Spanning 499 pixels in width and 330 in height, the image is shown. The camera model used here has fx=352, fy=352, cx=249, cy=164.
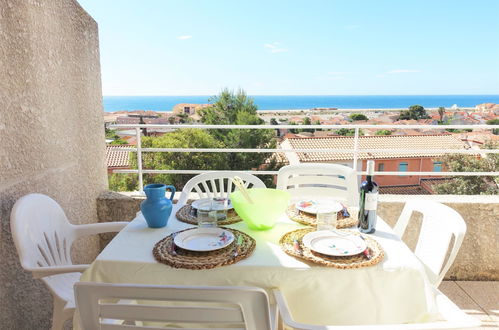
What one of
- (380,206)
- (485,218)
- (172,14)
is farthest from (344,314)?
(172,14)

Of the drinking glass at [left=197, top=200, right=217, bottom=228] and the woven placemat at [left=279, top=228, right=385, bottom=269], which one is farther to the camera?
the drinking glass at [left=197, top=200, right=217, bottom=228]

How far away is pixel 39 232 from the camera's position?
1459 millimetres

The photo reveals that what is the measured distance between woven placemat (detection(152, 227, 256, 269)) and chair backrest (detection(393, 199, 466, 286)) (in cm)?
73

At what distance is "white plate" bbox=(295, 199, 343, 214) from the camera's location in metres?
1.54

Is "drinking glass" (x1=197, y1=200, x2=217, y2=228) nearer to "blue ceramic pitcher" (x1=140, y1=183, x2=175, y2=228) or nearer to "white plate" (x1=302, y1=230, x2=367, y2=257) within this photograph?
"blue ceramic pitcher" (x1=140, y1=183, x2=175, y2=228)

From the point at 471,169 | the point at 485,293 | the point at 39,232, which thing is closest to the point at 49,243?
the point at 39,232

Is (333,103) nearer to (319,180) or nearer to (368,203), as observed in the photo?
(319,180)

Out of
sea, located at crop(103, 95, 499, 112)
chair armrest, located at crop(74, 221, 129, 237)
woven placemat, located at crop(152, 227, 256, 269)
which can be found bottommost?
chair armrest, located at crop(74, 221, 129, 237)

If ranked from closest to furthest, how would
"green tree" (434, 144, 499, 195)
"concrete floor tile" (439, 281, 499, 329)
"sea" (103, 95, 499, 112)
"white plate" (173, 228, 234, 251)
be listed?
"white plate" (173, 228, 234, 251) < "concrete floor tile" (439, 281, 499, 329) < "green tree" (434, 144, 499, 195) < "sea" (103, 95, 499, 112)

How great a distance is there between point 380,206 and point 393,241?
1161 millimetres

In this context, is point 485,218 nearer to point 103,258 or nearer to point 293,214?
point 293,214

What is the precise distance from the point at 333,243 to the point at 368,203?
0.22m

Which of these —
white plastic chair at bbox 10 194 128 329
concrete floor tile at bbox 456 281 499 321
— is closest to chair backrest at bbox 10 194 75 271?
white plastic chair at bbox 10 194 128 329

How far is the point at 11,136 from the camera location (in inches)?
57.9
